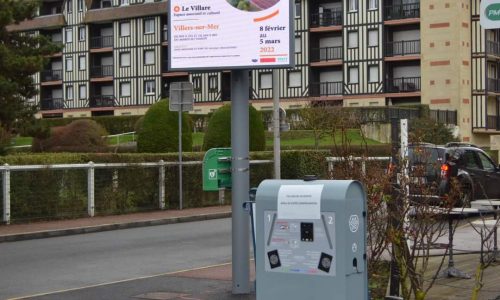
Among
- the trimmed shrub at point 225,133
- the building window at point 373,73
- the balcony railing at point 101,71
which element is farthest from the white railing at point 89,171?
the balcony railing at point 101,71

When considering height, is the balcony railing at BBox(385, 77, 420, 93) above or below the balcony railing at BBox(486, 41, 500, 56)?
→ below

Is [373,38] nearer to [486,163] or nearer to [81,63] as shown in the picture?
[81,63]

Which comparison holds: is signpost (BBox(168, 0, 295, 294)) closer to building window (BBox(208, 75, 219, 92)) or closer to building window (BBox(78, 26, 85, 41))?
building window (BBox(208, 75, 219, 92))

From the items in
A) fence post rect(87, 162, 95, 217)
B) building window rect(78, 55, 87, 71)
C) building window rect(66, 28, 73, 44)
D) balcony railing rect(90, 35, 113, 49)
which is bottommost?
fence post rect(87, 162, 95, 217)

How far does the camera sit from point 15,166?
1886cm

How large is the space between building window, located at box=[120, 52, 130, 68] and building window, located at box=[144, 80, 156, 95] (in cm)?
245

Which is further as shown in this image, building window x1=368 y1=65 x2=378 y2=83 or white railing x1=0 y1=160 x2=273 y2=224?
building window x1=368 y1=65 x2=378 y2=83

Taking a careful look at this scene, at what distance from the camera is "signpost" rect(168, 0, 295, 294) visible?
8.95 metres

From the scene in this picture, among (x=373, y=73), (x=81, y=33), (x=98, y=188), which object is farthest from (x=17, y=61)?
(x=81, y=33)

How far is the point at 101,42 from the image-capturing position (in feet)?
231

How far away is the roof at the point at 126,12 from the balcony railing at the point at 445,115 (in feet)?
81.7

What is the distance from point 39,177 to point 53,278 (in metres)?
8.56

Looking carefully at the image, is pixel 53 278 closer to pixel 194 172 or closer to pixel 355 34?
pixel 194 172

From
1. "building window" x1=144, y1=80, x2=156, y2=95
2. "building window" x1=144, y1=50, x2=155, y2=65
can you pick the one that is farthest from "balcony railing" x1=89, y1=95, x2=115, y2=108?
"building window" x1=144, y1=50, x2=155, y2=65
